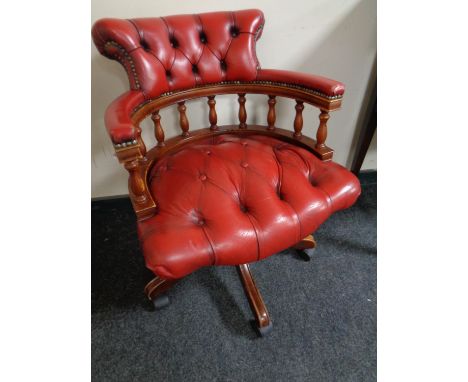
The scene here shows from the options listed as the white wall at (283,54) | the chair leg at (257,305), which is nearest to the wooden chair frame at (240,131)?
the chair leg at (257,305)

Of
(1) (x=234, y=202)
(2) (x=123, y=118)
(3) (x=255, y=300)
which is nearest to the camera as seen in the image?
(2) (x=123, y=118)

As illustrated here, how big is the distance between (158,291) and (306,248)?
24.5 inches

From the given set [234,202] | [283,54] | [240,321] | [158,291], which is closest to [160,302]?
[158,291]

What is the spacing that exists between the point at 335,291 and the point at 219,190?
2.19 ft

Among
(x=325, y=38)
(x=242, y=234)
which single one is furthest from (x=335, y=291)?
(x=325, y=38)

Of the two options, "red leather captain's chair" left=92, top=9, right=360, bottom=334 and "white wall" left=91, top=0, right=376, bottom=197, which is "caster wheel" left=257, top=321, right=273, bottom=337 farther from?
"white wall" left=91, top=0, right=376, bottom=197

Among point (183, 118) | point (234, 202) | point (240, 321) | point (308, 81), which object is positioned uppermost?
point (308, 81)

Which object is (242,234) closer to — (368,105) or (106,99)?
(106,99)

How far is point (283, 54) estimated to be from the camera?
1082mm

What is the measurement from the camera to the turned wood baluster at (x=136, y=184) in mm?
612

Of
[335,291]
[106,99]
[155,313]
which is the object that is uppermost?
[106,99]

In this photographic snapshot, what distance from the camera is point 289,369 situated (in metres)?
0.85

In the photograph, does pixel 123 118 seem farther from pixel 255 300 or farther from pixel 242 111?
pixel 255 300

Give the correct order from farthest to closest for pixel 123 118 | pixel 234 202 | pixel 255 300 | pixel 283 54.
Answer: pixel 283 54 < pixel 255 300 < pixel 234 202 < pixel 123 118
